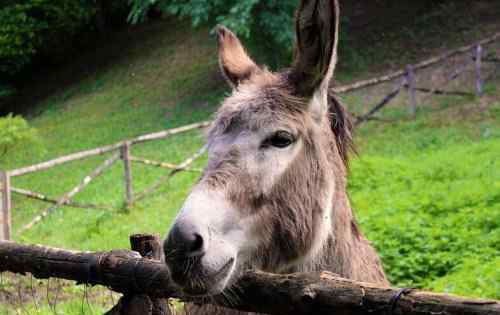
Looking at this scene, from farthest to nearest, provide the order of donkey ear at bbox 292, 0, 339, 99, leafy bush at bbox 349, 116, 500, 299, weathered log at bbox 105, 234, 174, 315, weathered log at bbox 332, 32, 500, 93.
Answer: weathered log at bbox 332, 32, 500, 93, leafy bush at bbox 349, 116, 500, 299, weathered log at bbox 105, 234, 174, 315, donkey ear at bbox 292, 0, 339, 99

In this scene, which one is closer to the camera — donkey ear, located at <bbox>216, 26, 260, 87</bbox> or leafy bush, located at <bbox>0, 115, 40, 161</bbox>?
donkey ear, located at <bbox>216, 26, 260, 87</bbox>

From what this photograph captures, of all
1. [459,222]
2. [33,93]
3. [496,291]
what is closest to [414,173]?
[459,222]

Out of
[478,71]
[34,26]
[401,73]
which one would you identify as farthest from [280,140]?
[34,26]

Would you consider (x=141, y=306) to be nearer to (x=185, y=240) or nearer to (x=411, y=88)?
(x=185, y=240)

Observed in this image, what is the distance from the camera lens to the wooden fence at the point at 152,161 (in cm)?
1068

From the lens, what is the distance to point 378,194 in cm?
1019

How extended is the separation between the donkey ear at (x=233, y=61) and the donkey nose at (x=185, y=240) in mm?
1281

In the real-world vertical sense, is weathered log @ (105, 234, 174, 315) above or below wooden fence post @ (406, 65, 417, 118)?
below

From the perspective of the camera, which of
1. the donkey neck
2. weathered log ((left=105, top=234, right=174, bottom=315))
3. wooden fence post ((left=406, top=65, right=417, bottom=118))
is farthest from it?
wooden fence post ((left=406, top=65, right=417, bottom=118))

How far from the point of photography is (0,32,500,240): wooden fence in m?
10.7

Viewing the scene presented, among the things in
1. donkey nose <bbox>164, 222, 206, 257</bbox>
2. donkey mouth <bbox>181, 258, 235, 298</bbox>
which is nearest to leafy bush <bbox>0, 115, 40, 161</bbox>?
donkey mouth <bbox>181, 258, 235, 298</bbox>

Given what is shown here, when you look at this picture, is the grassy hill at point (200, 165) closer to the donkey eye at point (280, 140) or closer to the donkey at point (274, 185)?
the donkey at point (274, 185)

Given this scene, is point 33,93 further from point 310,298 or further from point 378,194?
point 310,298

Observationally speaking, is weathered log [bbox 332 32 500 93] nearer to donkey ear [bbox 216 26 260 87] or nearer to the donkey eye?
donkey ear [bbox 216 26 260 87]
